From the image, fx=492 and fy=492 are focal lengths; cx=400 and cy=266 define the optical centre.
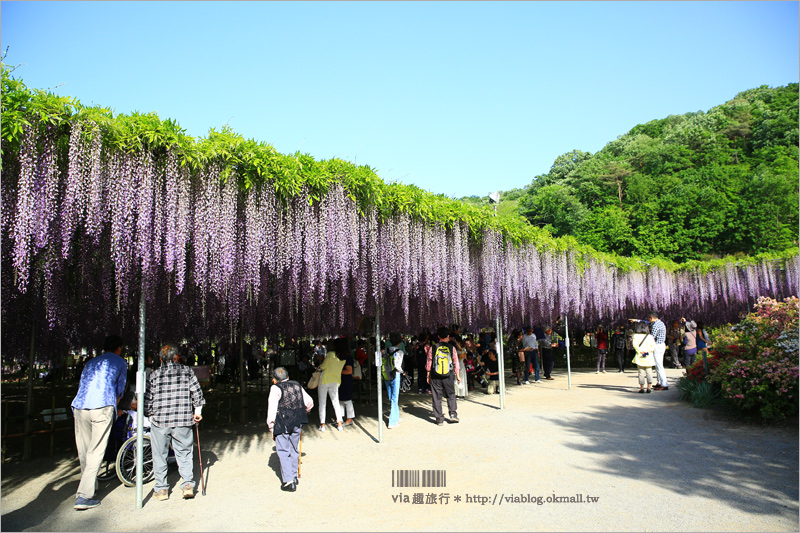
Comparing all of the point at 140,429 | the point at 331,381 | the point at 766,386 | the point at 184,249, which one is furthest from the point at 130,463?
the point at 766,386

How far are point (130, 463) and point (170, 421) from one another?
1.21 metres

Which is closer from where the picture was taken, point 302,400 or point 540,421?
point 302,400

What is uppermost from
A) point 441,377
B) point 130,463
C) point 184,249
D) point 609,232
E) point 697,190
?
point 697,190

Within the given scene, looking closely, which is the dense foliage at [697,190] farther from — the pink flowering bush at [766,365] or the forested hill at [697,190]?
the pink flowering bush at [766,365]

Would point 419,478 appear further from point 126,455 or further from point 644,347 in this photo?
point 644,347

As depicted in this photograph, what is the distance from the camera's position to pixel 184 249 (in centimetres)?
550

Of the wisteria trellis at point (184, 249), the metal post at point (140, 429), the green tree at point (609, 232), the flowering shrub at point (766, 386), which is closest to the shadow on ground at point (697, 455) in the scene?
the flowering shrub at point (766, 386)

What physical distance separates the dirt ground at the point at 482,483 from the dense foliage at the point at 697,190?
111ft

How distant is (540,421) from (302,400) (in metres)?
4.78

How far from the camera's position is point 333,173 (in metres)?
6.86

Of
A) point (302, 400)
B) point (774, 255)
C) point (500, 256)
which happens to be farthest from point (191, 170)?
point (774, 255)

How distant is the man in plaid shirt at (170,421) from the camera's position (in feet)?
16.7

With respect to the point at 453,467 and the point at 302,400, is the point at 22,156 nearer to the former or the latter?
the point at 302,400

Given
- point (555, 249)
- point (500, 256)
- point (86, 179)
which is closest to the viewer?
point (86, 179)
